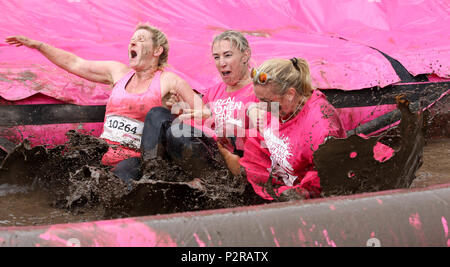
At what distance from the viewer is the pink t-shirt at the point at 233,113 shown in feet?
5.18

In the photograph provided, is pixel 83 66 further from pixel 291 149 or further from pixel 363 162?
pixel 363 162

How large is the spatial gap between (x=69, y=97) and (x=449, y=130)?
4.93 feet

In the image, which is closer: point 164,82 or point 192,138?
point 192,138

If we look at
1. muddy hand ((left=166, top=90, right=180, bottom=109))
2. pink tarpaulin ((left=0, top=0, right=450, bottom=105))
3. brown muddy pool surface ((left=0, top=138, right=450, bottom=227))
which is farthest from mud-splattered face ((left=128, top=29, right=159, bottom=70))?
brown muddy pool surface ((left=0, top=138, right=450, bottom=227))

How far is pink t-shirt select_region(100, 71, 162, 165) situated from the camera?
1.57 m

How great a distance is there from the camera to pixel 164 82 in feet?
5.33

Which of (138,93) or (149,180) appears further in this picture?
(138,93)

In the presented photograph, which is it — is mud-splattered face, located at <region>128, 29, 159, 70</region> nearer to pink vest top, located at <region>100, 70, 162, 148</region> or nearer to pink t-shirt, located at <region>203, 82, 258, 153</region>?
pink vest top, located at <region>100, 70, 162, 148</region>

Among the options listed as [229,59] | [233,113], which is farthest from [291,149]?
[229,59]

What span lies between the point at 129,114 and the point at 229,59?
357 millimetres

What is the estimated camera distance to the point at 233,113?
159 centimetres

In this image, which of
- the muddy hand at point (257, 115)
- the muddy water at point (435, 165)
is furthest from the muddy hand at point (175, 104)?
the muddy water at point (435, 165)
